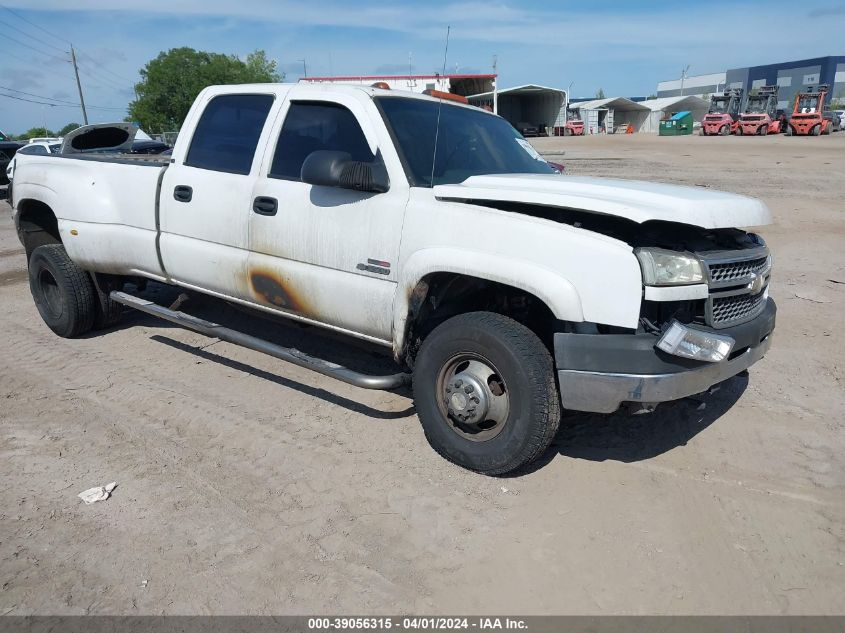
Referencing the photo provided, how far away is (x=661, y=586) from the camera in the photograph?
2723 millimetres

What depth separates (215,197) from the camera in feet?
14.7

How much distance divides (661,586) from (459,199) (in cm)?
204

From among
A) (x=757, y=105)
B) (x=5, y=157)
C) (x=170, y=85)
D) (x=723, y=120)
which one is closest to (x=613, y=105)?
(x=757, y=105)

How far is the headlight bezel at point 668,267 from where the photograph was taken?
9.74 ft

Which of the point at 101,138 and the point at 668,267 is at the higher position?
the point at 101,138

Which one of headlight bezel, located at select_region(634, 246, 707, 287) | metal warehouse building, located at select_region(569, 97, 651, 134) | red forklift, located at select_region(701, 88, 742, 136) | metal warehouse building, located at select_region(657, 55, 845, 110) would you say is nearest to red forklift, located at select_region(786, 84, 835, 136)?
red forklift, located at select_region(701, 88, 742, 136)

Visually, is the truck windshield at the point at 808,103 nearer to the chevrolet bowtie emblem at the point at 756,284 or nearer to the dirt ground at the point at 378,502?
the dirt ground at the point at 378,502

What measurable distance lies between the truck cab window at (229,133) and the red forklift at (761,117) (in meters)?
45.2

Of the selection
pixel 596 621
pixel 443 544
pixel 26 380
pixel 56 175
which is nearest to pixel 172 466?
pixel 443 544

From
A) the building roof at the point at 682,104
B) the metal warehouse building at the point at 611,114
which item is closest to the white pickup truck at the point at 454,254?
the metal warehouse building at the point at 611,114

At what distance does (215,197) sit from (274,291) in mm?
789

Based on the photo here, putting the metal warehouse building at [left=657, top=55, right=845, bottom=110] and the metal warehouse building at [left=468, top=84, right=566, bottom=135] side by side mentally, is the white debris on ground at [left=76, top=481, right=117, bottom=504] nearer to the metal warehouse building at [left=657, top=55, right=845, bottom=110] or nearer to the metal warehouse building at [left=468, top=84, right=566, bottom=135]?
the metal warehouse building at [left=468, top=84, right=566, bottom=135]

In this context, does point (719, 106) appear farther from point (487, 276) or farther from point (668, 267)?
point (487, 276)

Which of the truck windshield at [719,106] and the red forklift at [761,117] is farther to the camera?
the truck windshield at [719,106]
